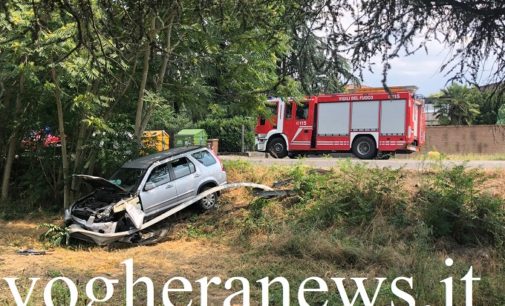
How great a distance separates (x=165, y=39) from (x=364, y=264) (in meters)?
7.67

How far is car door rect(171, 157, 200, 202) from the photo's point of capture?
13.0m

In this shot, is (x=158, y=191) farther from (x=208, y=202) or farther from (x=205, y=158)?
(x=205, y=158)

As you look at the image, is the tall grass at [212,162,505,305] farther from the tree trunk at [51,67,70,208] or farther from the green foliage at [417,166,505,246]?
the tree trunk at [51,67,70,208]

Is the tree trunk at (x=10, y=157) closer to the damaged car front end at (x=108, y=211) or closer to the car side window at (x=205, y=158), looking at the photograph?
the damaged car front end at (x=108, y=211)

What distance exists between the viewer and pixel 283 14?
684 centimetres

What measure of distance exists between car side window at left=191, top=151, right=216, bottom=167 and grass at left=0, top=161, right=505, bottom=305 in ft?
3.31

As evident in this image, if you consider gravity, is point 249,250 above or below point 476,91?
below

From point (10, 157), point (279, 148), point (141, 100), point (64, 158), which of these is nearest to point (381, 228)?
point (141, 100)

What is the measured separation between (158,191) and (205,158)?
1.73m

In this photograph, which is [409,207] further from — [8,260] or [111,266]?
[8,260]

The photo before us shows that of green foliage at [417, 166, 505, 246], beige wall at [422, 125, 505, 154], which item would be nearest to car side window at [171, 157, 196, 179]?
green foliage at [417, 166, 505, 246]

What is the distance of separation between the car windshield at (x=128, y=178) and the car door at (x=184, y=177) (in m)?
0.86

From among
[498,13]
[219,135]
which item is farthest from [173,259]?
[219,135]

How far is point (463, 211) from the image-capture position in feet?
35.3
